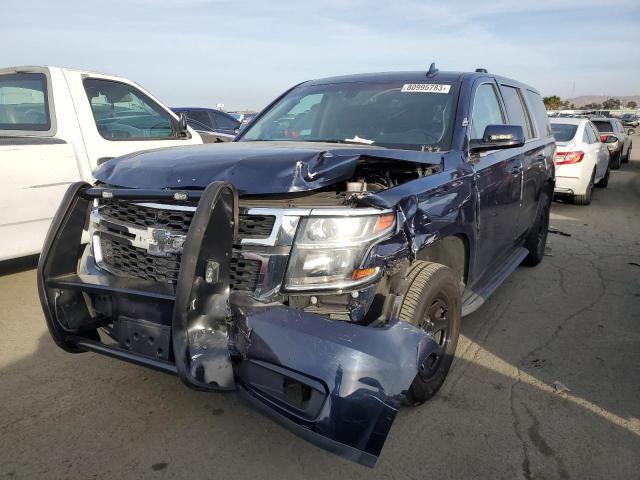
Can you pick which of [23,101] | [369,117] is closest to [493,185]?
[369,117]

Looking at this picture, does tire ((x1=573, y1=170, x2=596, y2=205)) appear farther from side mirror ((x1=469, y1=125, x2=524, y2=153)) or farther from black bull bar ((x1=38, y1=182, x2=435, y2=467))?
black bull bar ((x1=38, y1=182, x2=435, y2=467))

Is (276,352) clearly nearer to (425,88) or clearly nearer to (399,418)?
(399,418)

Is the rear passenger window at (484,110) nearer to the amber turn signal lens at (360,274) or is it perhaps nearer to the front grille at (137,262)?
the amber turn signal lens at (360,274)

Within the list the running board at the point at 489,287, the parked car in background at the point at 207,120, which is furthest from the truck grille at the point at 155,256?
the parked car in background at the point at 207,120

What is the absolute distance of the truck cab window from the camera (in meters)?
5.38

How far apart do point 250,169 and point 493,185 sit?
1.98 m

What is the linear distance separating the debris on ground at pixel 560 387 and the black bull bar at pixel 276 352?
56.6 inches

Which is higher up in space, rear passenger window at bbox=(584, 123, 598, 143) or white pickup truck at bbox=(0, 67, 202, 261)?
white pickup truck at bbox=(0, 67, 202, 261)

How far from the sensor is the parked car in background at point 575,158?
9500mm

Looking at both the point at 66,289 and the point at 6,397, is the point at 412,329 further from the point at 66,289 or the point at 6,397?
the point at 6,397

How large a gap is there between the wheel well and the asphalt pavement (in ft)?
2.12

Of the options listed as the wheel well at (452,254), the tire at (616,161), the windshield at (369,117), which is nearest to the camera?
the wheel well at (452,254)

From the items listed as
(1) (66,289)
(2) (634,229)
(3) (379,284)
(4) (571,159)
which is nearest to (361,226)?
(3) (379,284)

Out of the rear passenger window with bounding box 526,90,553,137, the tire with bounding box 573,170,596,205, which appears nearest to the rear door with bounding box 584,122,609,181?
the tire with bounding box 573,170,596,205
